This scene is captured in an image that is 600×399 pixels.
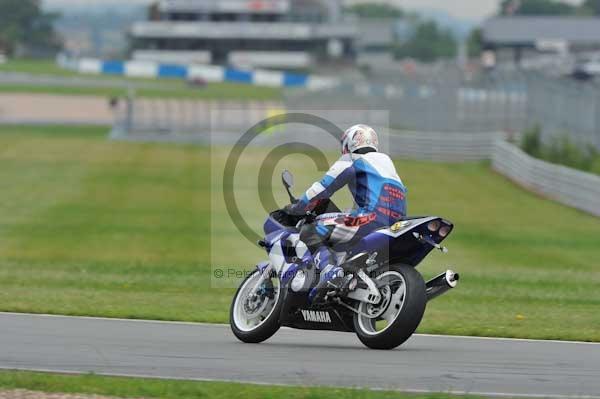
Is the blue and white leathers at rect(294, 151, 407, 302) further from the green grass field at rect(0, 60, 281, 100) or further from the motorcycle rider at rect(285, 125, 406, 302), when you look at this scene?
the green grass field at rect(0, 60, 281, 100)

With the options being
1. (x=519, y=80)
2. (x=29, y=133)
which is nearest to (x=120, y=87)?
(x=29, y=133)

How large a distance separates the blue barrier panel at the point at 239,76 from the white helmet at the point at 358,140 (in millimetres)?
105263

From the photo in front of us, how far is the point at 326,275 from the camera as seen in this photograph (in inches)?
396

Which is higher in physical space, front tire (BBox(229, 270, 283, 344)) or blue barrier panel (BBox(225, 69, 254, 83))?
front tire (BBox(229, 270, 283, 344))

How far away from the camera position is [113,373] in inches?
338

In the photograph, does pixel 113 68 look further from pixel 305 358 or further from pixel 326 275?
pixel 305 358

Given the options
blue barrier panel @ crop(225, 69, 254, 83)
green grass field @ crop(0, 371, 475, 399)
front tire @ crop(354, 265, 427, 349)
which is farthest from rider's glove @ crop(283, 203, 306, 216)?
blue barrier panel @ crop(225, 69, 254, 83)

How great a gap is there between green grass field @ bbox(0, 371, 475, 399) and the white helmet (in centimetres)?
262

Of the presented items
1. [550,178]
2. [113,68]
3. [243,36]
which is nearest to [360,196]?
[550,178]

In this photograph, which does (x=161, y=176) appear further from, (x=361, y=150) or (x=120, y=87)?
(x=120, y=87)

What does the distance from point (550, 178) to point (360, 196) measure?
79.0 feet

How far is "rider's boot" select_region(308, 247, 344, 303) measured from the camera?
9.95 metres

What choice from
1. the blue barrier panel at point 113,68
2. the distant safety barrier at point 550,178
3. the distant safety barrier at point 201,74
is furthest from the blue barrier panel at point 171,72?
the distant safety barrier at point 550,178

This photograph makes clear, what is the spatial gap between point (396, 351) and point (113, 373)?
240 cm
